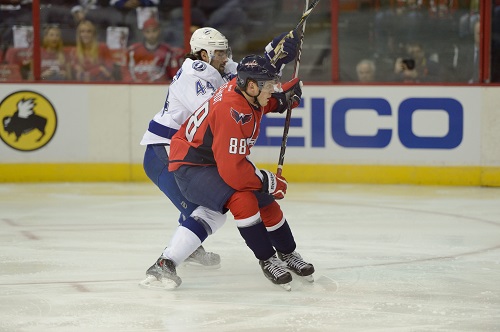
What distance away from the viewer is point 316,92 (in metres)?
7.77

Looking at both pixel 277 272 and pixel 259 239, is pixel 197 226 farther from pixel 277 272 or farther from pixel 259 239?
pixel 277 272

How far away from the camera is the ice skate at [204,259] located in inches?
191

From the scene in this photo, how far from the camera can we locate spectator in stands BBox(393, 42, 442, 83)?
7723 millimetres

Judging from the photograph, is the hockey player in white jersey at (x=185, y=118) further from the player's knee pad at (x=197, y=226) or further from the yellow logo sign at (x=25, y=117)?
the yellow logo sign at (x=25, y=117)

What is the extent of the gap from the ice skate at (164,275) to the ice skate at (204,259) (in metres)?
0.47

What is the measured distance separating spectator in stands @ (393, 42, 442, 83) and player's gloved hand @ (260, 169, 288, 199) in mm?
3615

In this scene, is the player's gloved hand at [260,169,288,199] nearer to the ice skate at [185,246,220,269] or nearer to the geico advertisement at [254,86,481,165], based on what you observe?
the ice skate at [185,246,220,269]

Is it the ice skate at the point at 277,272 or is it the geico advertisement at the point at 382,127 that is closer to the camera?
the ice skate at the point at 277,272

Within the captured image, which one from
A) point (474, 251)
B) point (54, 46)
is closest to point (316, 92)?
point (54, 46)

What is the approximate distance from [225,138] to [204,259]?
899 millimetres

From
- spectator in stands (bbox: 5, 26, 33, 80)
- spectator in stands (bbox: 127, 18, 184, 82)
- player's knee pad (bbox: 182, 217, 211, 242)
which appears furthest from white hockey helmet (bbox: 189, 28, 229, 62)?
spectator in stands (bbox: 5, 26, 33, 80)

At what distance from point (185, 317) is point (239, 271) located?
0.89 m

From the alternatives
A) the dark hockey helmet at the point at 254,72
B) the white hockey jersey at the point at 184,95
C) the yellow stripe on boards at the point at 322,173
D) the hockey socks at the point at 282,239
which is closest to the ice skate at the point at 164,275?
the hockey socks at the point at 282,239

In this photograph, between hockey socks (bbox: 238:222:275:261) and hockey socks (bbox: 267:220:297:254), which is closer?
hockey socks (bbox: 238:222:275:261)
